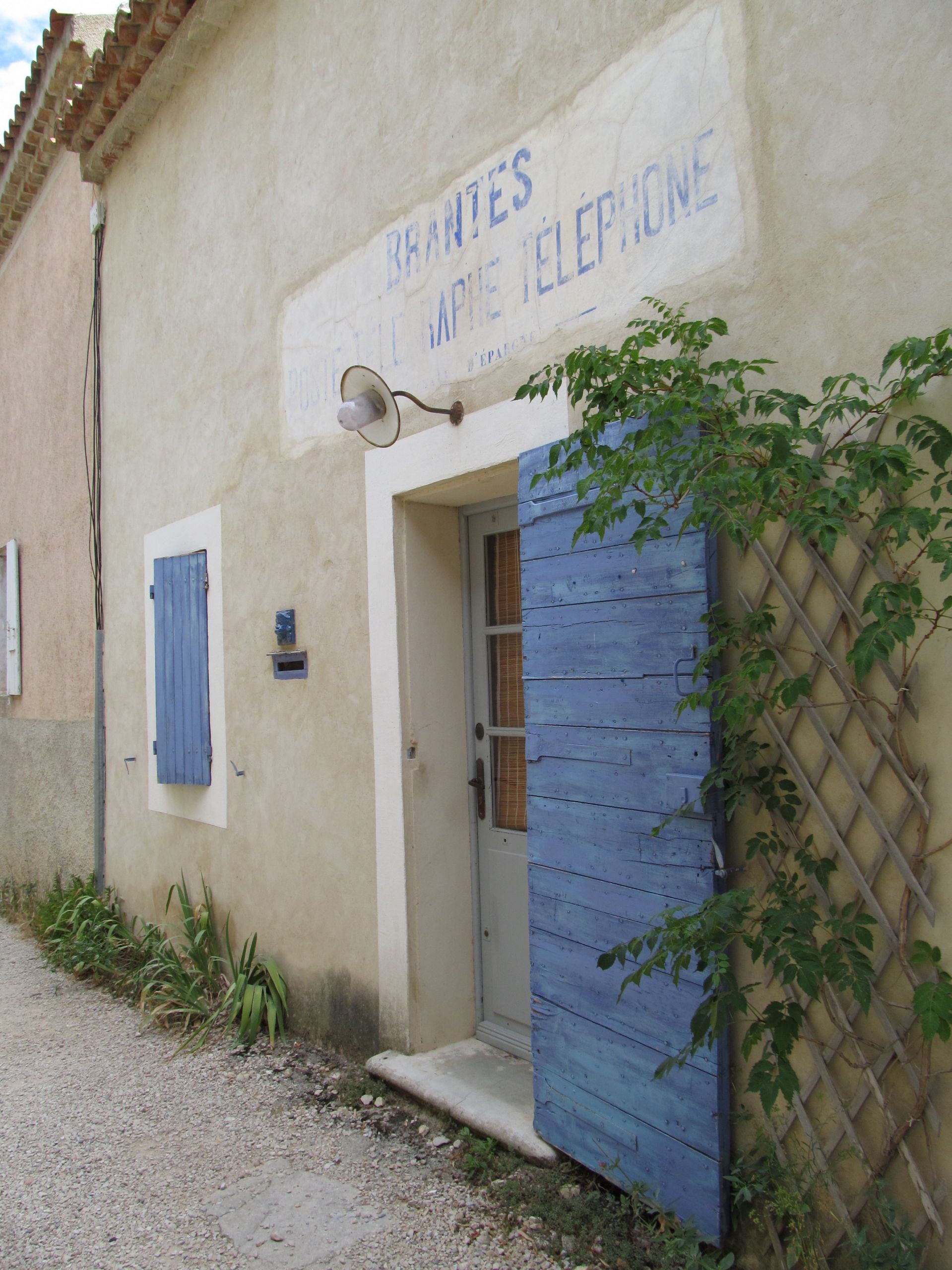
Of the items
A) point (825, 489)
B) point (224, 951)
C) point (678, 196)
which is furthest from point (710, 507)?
point (224, 951)

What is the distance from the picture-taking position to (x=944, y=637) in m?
1.97

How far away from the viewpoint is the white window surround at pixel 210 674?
15.7ft

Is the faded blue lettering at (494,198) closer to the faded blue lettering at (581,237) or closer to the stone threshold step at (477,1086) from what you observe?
the faded blue lettering at (581,237)

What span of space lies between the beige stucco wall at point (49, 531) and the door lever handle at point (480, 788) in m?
3.72

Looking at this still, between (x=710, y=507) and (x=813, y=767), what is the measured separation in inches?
26.2

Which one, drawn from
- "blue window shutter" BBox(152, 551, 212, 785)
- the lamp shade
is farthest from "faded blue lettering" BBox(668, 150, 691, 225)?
"blue window shutter" BBox(152, 551, 212, 785)

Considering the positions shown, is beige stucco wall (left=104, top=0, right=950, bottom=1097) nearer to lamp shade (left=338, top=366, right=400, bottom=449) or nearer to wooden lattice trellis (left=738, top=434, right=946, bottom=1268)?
lamp shade (left=338, top=366, right=400, bottom=449)

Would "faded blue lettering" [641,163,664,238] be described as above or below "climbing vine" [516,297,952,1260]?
above

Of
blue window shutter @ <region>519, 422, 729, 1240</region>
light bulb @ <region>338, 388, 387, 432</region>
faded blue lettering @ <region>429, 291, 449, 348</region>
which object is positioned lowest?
blue window shutter @ <region>519, 422, 729, 1240</region>

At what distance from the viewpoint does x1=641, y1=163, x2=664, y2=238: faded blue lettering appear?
255 centimetres

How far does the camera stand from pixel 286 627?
13.8 ft

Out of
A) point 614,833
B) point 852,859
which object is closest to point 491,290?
point 614,833

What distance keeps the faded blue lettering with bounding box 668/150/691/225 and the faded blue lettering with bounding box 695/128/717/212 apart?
2cm

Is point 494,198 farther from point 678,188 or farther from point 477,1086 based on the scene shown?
point 477,1086
